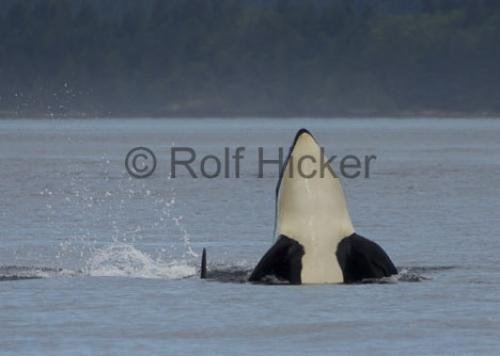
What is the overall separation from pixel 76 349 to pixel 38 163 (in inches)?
2334

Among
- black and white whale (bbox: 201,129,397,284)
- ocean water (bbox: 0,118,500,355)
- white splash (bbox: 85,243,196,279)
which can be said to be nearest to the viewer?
ocean water (bbox: 0,118,500,355)

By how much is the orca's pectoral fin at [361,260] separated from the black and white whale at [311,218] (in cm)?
1

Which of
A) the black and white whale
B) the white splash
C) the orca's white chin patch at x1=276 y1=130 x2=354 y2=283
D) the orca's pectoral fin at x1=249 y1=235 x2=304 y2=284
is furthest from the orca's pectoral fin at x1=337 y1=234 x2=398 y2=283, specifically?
the white splash

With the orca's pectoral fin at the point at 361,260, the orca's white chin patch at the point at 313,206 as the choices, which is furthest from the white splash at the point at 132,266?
the orca's white chin patch at the point at 313,206

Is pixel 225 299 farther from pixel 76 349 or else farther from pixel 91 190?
pixel 91 190

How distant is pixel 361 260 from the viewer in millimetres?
23469

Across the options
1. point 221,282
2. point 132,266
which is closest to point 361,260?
point 221,282

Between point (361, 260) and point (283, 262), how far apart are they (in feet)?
3.18

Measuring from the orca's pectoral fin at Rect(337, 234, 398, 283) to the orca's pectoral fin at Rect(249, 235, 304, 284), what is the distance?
1.69 feet

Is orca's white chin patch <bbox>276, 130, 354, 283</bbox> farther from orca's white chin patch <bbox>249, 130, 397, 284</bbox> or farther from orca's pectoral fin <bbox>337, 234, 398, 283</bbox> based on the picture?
orca's pectoral fin <bbox>337, 234, 398, 283</bbox>

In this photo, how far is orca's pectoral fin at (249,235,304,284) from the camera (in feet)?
75.6

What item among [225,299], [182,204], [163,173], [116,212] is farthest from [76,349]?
[163,173]

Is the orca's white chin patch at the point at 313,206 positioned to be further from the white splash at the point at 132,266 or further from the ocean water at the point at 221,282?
the white splash at the point at 132,266

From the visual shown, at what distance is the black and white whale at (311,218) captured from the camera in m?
23.0
